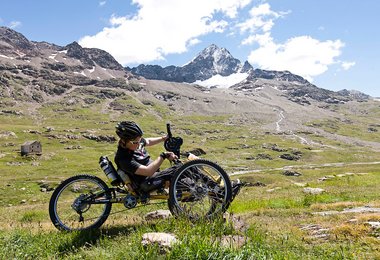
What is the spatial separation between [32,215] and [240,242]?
14732 millimetres

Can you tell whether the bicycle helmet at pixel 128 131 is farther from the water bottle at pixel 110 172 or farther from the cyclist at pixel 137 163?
the water bottle at pixel 110 172

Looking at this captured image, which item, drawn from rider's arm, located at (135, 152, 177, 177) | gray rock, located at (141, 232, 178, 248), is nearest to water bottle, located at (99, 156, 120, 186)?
rider's arm, located at (135, 152, 177, 177)

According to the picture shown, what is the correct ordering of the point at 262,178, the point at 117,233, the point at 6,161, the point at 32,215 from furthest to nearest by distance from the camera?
the point at 6,161 → the point at 262,178 → the point at 32,215 → the point at 117,233

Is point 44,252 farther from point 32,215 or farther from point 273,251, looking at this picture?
point 32,215

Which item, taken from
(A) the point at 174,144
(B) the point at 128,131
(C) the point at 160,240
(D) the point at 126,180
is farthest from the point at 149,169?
(C) the point at 160,240

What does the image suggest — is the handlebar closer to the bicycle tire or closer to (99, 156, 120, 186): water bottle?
(99, 156, 120, 186): water bottle

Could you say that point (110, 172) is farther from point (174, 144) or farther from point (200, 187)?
point (200, 187)

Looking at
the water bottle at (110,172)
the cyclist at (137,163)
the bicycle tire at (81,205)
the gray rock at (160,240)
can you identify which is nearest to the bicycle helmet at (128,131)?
the cyclist at (137,163)

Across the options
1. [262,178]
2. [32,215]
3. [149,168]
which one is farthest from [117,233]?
[262,178]

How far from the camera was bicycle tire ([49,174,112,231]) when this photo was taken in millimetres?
10117

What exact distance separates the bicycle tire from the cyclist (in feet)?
3.02

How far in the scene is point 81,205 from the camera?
406 inches

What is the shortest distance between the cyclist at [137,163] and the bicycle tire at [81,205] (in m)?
0.92

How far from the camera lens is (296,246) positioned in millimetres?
7367
